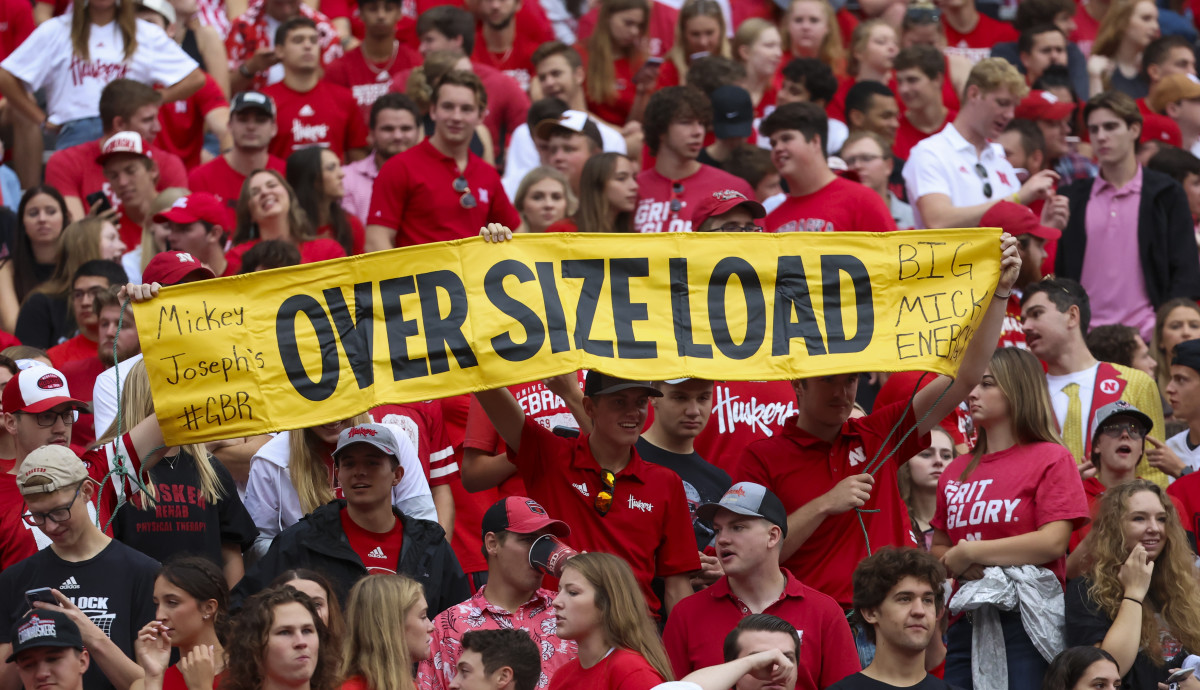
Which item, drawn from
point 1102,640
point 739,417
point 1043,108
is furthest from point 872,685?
point 1043,108

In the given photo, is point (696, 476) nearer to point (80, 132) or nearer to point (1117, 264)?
point (1117, 264)

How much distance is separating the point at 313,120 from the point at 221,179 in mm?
1412

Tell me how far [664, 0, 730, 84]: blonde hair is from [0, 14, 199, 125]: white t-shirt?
13.9ft

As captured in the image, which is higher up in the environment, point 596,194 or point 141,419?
point 596,194

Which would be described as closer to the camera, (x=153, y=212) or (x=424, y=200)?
(x=153, y=212)

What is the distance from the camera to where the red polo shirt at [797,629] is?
682cm

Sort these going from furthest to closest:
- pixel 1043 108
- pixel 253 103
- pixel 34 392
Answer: pixel 1043 108, pixel 253 103, pixel 34 392

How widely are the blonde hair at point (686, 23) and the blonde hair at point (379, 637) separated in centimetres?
875

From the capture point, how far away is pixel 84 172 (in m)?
12.3

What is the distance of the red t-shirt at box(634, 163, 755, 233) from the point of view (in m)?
11.0

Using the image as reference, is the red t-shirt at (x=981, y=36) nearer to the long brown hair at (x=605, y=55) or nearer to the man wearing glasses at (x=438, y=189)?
the long brown hair at (x=605, y=55)

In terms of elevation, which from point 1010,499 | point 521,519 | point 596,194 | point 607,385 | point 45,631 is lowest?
point 1010,499

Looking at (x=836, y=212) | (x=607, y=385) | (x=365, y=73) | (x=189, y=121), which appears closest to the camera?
(x=607, y=385)

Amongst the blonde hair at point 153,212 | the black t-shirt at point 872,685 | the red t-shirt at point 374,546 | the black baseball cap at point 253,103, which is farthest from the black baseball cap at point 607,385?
the black baseball cap at point 253,103
